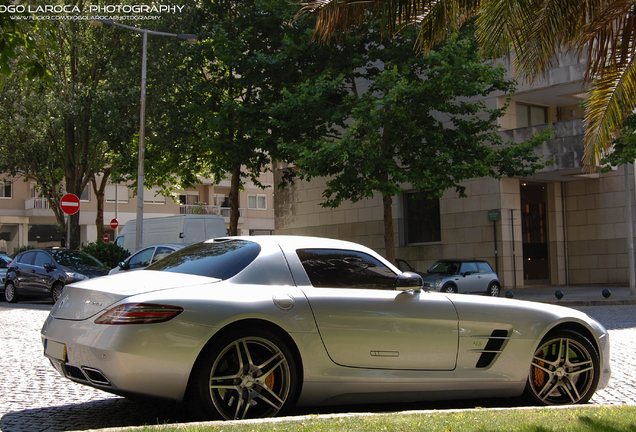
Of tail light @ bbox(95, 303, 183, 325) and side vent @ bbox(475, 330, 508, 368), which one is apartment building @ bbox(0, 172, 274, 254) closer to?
side vent @ bbox(475, 330, 508, 368)

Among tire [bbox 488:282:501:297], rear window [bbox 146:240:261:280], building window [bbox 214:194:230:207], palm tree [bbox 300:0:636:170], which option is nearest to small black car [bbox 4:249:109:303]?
tire [bbox 488:282:501:297]

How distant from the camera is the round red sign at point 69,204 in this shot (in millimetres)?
22266

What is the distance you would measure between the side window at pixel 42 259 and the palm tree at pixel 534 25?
45.0 feet

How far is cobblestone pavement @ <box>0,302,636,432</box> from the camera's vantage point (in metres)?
5.09

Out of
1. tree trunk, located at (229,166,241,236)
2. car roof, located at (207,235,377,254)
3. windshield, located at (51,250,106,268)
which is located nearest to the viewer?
car roof, located at (207,235,377,254)

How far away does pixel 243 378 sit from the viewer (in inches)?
188

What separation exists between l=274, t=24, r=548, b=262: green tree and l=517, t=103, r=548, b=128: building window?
228 inches

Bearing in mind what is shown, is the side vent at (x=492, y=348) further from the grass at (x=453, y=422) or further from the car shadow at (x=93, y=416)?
the car shadow at (x=93, y=416)

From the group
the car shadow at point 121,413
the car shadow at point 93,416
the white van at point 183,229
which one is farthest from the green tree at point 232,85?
the car shadow at point 93,416

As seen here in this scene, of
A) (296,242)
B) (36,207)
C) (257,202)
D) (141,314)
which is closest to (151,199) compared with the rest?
(36,207)

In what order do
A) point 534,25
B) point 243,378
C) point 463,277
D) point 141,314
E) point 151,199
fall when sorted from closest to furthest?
point 141,314, point 243,378, point 534,25, point 463,277, point 151,199

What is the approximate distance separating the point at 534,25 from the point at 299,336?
6.13 metres

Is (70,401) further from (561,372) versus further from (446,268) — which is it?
(446,268)

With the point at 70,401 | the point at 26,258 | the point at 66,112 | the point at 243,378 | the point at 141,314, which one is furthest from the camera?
the point at 66,112
